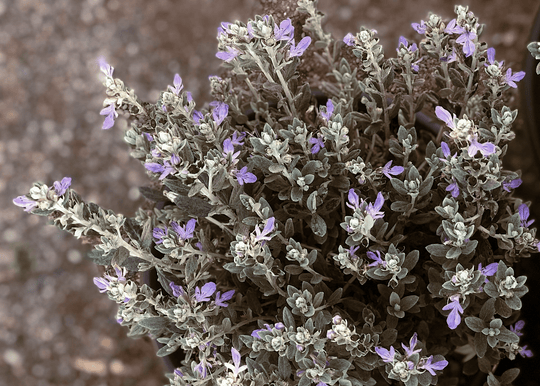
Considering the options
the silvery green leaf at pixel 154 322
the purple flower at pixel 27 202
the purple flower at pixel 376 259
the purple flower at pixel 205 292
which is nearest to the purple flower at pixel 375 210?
the purple flower at pixel 376 259

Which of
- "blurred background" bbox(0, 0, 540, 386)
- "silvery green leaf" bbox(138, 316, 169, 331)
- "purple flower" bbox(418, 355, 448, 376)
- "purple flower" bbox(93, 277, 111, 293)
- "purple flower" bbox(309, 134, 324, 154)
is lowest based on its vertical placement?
"purple flower" bbox(418, 355, 448, 376)

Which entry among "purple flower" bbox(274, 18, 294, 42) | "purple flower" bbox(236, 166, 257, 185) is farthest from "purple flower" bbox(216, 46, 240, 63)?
"purple flower" bbox(236, 166, 257, 185)

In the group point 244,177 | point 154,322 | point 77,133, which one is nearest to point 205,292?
point 154,322

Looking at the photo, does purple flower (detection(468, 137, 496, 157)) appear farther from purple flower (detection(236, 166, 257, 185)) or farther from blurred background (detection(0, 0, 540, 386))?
blurred background (detection(0, 0, 540, 386))

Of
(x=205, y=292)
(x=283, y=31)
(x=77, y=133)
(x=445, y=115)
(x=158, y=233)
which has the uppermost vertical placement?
(x=77, y=133)

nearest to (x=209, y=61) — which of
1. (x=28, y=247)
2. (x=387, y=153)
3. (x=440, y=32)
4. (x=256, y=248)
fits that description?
(x=28, y=247)

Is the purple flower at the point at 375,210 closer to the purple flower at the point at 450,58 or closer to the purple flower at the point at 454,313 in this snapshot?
the purple flower at the point at 454,313

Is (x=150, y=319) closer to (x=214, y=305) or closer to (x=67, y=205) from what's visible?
(x=214, y=305)

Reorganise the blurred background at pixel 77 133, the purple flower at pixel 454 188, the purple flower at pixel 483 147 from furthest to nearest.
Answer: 1. the blurred background at pixel 77 133
2. the purple flower at pixel 454 188
3. the purple flower at pixel 483 147

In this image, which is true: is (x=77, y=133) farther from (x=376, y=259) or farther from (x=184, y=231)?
(x=376, y=259)
